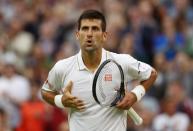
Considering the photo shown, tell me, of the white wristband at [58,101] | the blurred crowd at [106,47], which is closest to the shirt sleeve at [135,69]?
the white wristband at [58,101]

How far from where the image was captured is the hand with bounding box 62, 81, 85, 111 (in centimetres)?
1005

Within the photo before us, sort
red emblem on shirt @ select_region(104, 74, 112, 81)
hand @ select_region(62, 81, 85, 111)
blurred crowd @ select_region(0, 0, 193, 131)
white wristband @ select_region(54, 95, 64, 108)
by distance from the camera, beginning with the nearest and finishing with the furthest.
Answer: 1. hand @ select_region(62, 81, 85, 111)
2. red emblem on shirt @ select_region(104, 74, 112, 81)
3. white wristband @ select_region(54, 95, 64, 108)
4. blurred crowd @ select_region(0, 0, 193, 131)

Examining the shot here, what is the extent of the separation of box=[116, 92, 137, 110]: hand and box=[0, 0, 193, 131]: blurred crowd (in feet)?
13.4

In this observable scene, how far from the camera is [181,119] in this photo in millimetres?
15266

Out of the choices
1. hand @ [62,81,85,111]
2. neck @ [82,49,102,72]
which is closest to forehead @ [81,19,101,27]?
neck @ [82,49,102,72]

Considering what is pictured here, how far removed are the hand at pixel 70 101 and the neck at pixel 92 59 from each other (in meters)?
0.33

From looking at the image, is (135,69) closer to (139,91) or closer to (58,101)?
(139,91)

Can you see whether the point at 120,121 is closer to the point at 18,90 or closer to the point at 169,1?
the point at 18,90

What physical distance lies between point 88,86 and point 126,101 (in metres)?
0.45

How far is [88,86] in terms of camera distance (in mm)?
10258

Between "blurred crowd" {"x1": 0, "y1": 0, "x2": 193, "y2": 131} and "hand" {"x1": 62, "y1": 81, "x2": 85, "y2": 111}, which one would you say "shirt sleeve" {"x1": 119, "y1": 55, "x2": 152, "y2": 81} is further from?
"blurred crowd" {"x1": 0, "y1": 0, "x2": 193, "y2": 131}

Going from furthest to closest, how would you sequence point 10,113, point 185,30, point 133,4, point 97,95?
point 133,4 < point 185,30 < point 10,113 < point 97,95

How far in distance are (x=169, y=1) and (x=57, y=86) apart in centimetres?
925

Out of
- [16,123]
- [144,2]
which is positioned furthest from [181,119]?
[144,2]
